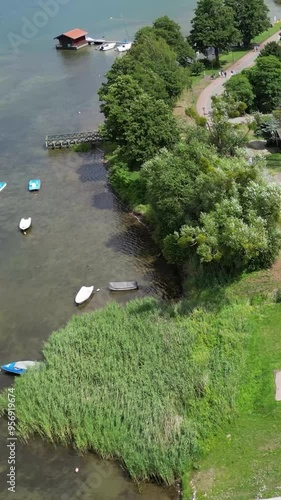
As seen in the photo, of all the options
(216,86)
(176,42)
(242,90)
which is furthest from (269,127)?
(176,42)

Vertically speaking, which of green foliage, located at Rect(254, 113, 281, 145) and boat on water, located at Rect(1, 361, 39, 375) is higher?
green foliage, located at Rect(254, 113, 281, 145)

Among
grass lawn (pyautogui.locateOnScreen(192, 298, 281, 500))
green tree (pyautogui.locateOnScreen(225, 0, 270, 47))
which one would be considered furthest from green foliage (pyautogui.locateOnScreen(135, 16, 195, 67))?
grass lawn (pyautogui.locateOnScreen(192, 298, 281, 500))

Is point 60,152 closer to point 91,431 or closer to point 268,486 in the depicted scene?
point 91,431

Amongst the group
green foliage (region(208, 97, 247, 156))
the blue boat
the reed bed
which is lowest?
the reed bed

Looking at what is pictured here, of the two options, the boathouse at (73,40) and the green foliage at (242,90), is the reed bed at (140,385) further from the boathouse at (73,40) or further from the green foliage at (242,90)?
the boathouse at (73,40)

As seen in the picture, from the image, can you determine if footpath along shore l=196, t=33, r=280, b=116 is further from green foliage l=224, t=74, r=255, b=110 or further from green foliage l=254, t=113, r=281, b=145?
green foliage l=254, t=113, r=281, b=145

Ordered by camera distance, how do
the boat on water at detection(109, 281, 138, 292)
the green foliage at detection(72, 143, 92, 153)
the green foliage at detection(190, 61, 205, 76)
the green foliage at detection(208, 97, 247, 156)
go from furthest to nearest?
1. the green foliage at detection(190, 61, 205, 76)
2. the green foliage at detection(72, 143, 92, 153)
3. the green foliage at detection(208, 97, 247, 156)
4. the boat on water at detection(109, 281, 138, 292)

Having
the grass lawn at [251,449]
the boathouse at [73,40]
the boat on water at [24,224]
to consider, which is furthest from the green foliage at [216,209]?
the boathouse at [73,40]

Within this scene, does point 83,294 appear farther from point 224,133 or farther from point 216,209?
point 224,133
